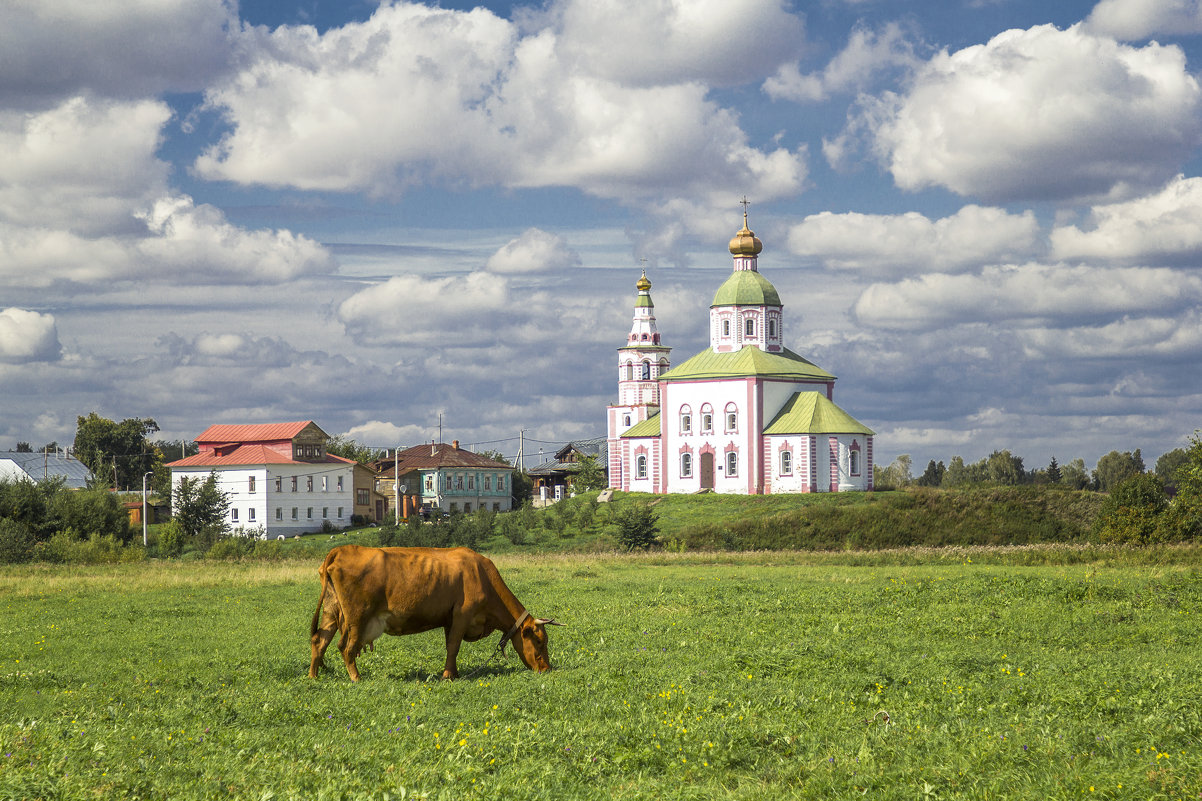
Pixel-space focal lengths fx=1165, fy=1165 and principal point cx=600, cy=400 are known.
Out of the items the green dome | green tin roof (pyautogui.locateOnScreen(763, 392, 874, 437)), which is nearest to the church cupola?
the green dome

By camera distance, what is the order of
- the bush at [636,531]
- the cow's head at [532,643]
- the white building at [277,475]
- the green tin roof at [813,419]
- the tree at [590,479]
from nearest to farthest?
the cow's head at [532,643] < the bush at [636,531] < the green tin roof at [813,419] < the white building at [277,475] < the tree at [590,479]

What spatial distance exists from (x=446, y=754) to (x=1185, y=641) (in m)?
12.1

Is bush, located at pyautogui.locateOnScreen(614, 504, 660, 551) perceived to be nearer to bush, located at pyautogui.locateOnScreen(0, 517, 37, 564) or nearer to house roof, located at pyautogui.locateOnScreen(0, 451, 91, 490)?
bush, located at pyautogui.locateOnScreen(0, 517, 37, 564)

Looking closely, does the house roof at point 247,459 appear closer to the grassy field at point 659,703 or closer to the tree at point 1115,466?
the grassy field at point 659,703

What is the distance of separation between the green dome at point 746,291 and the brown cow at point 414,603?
70531mm

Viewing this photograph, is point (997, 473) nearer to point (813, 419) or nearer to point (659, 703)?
point (813, 419)

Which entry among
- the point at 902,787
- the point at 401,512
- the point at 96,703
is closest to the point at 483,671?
the point at 96,703

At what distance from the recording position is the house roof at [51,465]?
335 feet

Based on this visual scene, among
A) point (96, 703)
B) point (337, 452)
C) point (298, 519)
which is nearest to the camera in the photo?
point (96, 703)

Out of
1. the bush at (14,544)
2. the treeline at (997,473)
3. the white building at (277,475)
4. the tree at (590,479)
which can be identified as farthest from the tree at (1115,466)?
the bush at (14,544)

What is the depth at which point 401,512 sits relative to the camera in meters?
89.6

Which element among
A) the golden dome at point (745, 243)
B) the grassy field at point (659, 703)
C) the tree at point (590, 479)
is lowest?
the grassy field at point (659, 703)

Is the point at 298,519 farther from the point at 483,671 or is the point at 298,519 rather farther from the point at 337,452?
the point at 483,671

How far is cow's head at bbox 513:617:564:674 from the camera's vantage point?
14.8m
